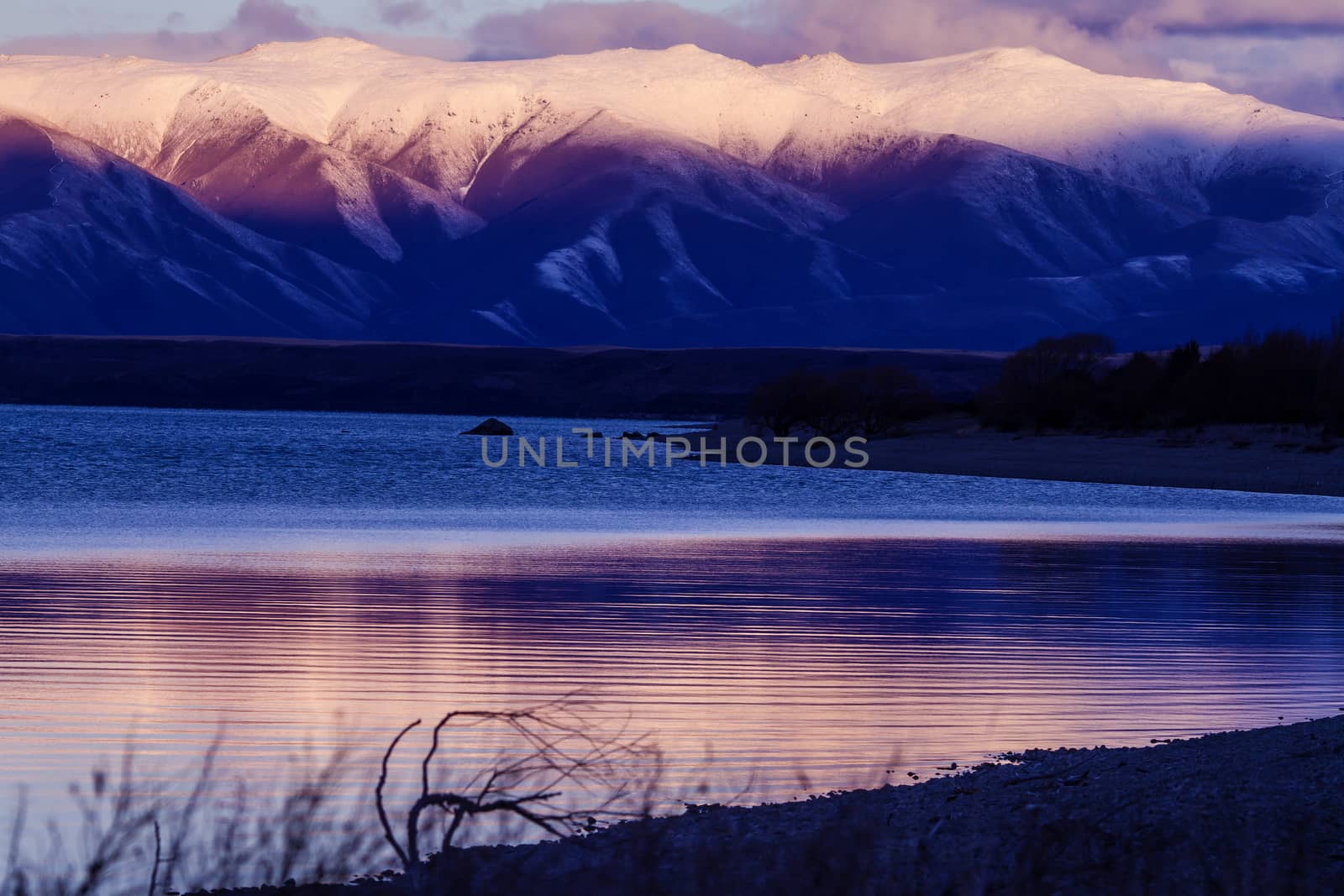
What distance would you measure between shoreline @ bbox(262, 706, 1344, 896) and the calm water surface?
69 centimetres

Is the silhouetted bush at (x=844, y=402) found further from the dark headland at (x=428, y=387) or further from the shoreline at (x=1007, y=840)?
the dark headland at (x=428, y=387)

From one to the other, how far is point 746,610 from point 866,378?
71063 mm

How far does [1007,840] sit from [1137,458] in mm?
60096

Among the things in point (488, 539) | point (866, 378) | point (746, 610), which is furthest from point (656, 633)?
point (866, 378)

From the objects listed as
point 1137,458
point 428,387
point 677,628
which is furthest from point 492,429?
point 677,628

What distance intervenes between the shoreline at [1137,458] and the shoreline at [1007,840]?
47.2m

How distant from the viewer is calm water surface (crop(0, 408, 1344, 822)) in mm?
12984

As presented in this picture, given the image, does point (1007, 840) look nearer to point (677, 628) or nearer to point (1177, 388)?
point (677, 628)

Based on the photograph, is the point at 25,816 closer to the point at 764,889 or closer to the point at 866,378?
the point at 764,889

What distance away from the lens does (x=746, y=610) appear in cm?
2094

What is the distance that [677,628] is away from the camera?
19.0m

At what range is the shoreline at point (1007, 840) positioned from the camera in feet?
25.6

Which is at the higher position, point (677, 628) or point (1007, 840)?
point (677, 628)

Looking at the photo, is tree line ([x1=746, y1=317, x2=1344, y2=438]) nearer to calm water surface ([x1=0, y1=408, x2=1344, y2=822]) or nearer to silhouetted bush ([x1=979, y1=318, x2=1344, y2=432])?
silhouetted bush ([x1=979, y1=318, x2=1344, y2=432])
